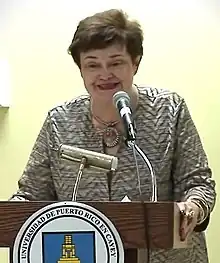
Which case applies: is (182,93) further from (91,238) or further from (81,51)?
(91,238)

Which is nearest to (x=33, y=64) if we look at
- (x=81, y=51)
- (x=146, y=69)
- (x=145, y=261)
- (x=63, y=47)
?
(x=63, y=47)

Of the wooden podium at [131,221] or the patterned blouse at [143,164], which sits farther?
the patterned blouse at [143,164]

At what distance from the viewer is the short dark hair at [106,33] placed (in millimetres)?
1804

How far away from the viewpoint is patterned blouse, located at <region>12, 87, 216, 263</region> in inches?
70.0

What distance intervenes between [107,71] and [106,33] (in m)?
0.11

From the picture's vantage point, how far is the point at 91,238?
126 centimetres

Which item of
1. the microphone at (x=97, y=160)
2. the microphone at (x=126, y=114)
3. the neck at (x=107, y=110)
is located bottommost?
the microphone at (x=97, y=160)

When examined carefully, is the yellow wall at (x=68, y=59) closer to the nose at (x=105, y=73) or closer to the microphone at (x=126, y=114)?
the nose at (x=105, y=73)

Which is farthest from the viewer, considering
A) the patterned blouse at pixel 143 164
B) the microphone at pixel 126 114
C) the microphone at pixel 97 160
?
the patterned blouse at pixel 143 164

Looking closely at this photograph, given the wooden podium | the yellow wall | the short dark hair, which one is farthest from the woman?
the yellow wall

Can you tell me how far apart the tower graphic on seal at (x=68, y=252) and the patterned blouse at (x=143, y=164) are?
477mm

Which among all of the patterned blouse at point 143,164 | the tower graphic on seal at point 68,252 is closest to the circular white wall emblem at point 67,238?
the tower graphic on seal at point 68,252

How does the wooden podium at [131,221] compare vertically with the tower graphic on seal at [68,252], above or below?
above

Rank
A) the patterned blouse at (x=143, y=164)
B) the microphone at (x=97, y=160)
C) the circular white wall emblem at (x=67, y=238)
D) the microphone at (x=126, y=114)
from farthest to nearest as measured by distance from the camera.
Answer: the patterned blouse at (x=143, y=164), the microphone at (x=97, y=160), the microphone at (x=126, y=114), the circular white wall emblem at (x=67, y=238)
